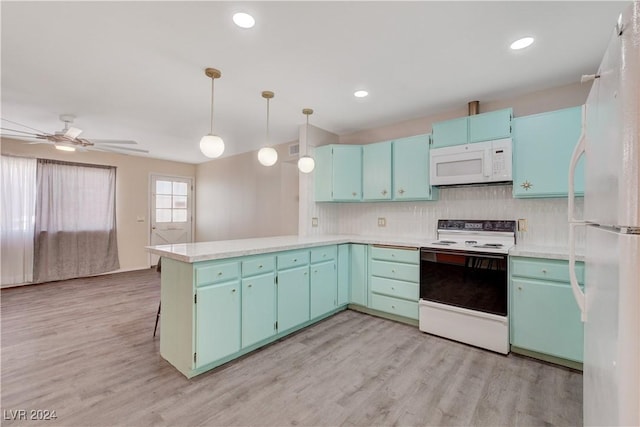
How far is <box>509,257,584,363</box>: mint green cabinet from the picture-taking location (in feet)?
7.16

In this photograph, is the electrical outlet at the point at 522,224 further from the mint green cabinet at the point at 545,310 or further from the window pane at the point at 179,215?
the window pane at the point at 179,215

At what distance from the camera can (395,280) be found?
3.15 m

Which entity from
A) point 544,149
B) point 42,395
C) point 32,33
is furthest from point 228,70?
point 544,149

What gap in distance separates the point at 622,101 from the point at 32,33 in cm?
315

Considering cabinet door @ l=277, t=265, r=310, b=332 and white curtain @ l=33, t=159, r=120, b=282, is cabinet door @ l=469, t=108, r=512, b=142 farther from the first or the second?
white curtain @ l=33, t=159, r=120, b=282

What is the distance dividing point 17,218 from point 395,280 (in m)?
6.01

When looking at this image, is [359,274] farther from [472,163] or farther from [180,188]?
[180,188]

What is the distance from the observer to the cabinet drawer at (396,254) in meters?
3.00

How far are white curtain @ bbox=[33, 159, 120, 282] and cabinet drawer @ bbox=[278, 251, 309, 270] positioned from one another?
187 inches

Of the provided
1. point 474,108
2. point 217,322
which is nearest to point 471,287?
point 474,108

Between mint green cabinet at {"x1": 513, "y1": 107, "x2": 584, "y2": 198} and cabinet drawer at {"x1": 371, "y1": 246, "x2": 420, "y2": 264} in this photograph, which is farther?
cabinet drawer at {"x1": 371, "y1": 246, "x2": 420, "y2": 264}

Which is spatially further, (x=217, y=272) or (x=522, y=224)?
(x=522, y=224)

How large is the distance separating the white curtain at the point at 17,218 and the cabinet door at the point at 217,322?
4.76 m

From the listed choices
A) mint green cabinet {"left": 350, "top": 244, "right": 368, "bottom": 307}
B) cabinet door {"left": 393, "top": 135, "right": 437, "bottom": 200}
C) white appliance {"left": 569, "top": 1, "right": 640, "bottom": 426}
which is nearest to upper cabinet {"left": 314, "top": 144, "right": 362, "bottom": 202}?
cabinet door {"left": 393, "top": 135, "right": 437, "bottom": 200}
